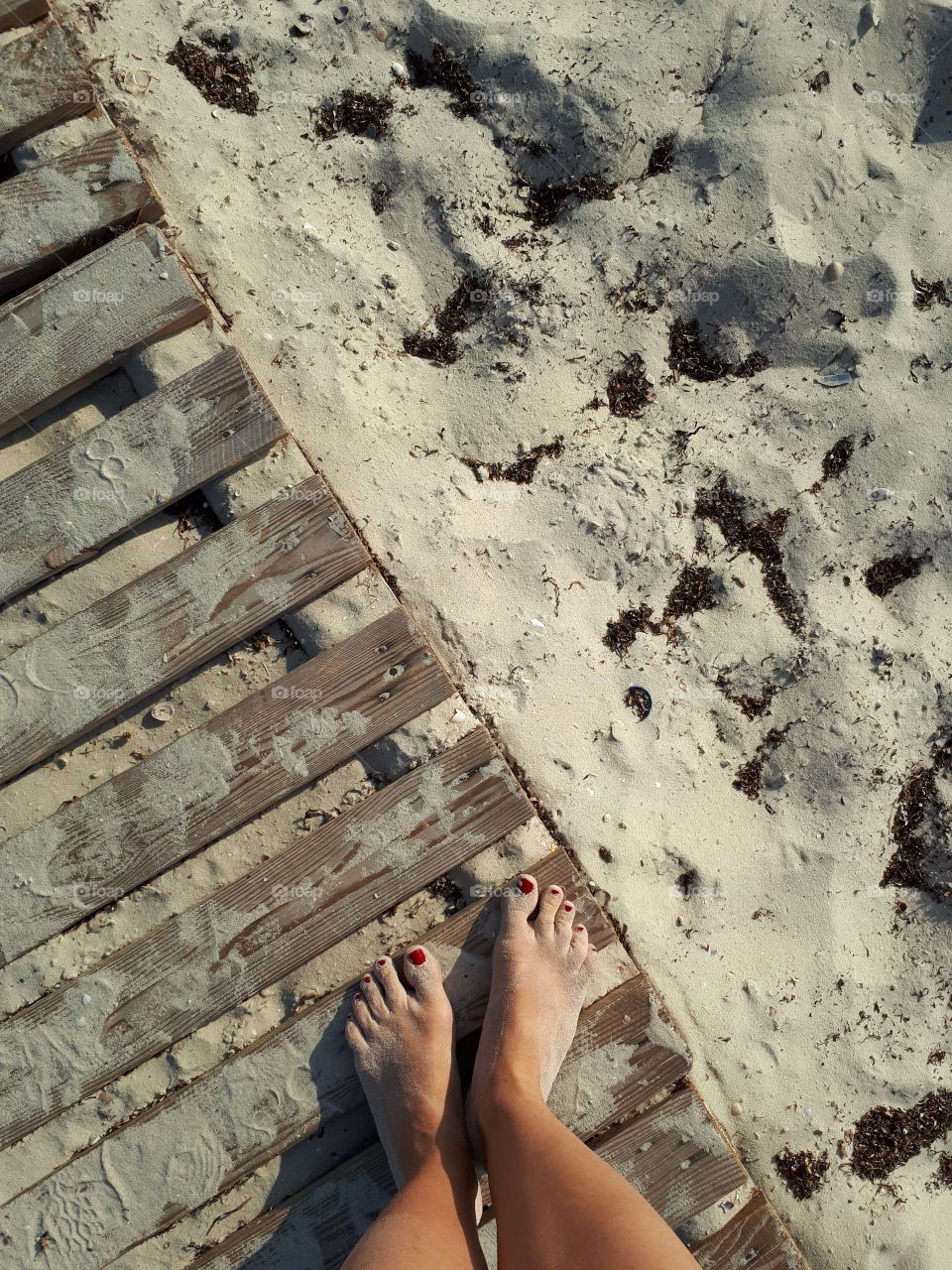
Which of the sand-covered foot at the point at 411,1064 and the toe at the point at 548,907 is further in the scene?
the toe at the point at 548,907

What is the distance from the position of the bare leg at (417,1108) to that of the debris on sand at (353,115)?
2.52m

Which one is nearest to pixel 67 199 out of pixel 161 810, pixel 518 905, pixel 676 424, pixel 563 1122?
pixel 161 810

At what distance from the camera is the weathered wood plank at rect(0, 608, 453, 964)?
215cm

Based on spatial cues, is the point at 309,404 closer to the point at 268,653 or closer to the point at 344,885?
the point at 268,653

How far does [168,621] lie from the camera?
2.16m

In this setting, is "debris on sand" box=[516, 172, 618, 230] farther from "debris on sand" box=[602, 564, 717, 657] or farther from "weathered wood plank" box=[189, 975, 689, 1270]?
"weathered wood plank" box=[189, 975, 689, 1270]

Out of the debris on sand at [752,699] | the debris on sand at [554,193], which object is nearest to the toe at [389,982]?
the debris on sand at [752,699]

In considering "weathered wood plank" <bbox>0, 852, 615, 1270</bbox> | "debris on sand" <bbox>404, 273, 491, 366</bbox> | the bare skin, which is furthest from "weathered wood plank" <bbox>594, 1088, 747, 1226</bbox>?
"debris on sand" <bbox>404, 273, 491, 366</bbox>

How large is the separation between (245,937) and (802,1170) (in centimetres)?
183

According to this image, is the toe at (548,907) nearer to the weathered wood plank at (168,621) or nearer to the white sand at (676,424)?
the white sand at (676,424)

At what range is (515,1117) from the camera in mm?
2092

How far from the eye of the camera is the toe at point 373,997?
2.18m

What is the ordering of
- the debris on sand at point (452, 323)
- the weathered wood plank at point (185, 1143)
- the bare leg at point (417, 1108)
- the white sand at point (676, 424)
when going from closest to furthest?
the bare leg at point (417, 1108) < the weathered wood plank at point (185, 1143) < the white sand at point (676, 424) < the debris on sand at point (452, 323)

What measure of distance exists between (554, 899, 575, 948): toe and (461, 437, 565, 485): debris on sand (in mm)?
1277
